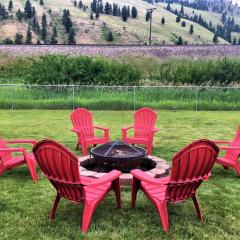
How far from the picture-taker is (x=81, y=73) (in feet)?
69.3

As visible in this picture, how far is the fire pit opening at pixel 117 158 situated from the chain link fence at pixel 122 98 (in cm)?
1082

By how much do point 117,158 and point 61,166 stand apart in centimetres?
152

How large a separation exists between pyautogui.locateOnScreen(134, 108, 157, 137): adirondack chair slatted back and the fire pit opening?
6.22 feet

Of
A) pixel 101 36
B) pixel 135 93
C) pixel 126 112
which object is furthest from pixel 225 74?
pixel 101 36

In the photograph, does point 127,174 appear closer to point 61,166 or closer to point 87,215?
point 87,215

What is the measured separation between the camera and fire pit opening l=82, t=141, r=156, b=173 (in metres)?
6.20

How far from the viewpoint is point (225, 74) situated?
21.7 metres

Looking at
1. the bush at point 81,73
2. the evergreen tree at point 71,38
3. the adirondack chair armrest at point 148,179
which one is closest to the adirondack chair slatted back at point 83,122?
the adirondack chair armrest at point 148,179

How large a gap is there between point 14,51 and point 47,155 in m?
32.0

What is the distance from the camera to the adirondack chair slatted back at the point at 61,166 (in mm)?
4699

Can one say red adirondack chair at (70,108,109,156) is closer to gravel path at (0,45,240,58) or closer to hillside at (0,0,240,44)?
gravel path at (0,45,240,58)

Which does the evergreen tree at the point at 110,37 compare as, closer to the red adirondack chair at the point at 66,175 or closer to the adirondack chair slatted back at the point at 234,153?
the adirondack chair slatted back at the point at 234,153

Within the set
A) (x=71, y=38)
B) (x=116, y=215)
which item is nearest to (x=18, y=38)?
(x=71, y=38)

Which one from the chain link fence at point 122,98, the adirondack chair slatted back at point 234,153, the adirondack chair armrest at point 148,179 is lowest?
the chain link fence at point 122,98
